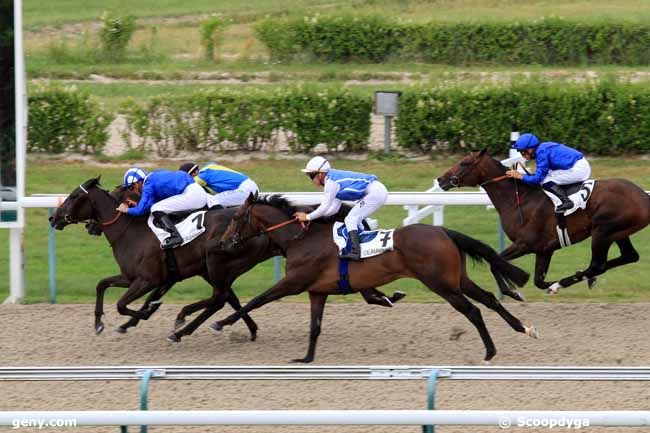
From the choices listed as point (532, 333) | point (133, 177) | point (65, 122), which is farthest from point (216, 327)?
point (65, 122)

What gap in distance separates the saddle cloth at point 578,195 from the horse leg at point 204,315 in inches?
97.4

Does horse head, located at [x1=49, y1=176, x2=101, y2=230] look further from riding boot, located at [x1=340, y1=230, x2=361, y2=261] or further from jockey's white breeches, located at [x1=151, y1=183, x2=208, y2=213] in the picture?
riding boot, located at [x1=340, y1=230, x2=361, y2=261]

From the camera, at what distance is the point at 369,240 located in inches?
316

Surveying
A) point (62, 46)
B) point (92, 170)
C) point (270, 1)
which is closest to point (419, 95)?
point (92, 170)

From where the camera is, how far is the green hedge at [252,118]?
14523 mm

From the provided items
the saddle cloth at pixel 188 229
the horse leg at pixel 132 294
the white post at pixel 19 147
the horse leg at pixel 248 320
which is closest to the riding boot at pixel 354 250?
the horse leg at pixel 248 320

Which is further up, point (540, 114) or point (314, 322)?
point (540, 114)

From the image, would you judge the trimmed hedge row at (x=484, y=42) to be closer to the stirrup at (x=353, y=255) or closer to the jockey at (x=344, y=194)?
the jockey at (x=344, y=194)

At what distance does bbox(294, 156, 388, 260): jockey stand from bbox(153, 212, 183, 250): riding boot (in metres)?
0.87

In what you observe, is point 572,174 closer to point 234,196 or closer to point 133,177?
point 234,196

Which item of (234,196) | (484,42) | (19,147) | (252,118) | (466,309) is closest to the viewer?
(466,309)

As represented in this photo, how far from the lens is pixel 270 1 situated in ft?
88.3

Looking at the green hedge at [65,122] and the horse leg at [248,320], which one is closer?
the horse leg at [248,320]

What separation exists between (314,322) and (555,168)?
2.36 meters
